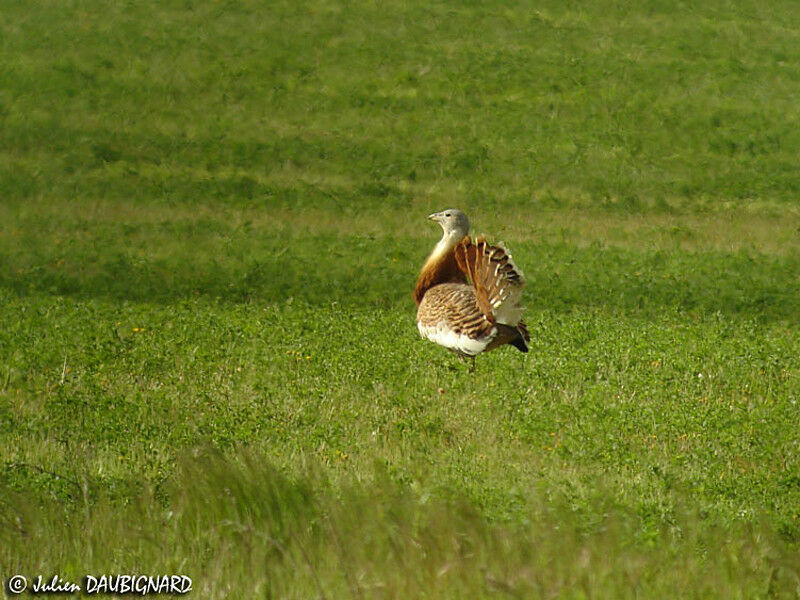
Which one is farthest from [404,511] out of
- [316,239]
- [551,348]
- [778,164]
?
[778,164]

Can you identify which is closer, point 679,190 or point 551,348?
point 551,348

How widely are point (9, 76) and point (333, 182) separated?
12620mm

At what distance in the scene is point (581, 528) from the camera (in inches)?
226

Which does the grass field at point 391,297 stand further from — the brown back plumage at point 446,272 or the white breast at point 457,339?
the brown back plumage at point 446,272

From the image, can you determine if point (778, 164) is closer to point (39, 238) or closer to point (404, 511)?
point (39, 238)

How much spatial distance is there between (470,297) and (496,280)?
1.95 ft

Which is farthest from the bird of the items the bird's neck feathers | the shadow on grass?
the shadow on grass

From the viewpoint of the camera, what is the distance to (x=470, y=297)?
12352mm

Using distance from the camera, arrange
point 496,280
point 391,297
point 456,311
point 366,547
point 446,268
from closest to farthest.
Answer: point 366,547 < point 496,280 < point 456,311 < point 446,268 < point 391,297

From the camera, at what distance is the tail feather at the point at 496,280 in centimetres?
1172

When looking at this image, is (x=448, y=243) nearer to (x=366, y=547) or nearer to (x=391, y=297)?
(x=391, y=297)

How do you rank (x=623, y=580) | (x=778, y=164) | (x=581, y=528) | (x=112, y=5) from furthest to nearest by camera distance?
(x=112, y=5), (x=778, y=164), (x=581, y=528), (x=623, y=580)

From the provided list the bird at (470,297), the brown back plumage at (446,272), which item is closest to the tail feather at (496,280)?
the bird at (470,297)

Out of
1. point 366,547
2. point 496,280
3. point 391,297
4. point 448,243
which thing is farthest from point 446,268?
point 366,547
